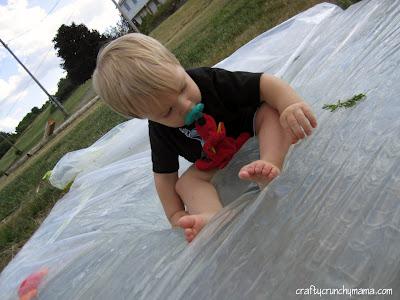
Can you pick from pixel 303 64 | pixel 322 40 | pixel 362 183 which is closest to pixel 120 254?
pixel 362 183

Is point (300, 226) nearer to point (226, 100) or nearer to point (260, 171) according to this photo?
point (260, 171)

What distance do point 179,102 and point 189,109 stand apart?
1.7 inches

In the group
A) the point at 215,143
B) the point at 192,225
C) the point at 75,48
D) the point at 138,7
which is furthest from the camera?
the point at 138,7

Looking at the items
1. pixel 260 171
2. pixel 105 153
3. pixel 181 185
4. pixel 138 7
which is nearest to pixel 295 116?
pixel 260 171

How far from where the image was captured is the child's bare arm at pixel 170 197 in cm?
130

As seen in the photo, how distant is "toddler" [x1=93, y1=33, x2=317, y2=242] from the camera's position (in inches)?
39.5

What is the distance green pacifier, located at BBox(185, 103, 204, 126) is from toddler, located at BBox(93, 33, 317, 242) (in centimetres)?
1

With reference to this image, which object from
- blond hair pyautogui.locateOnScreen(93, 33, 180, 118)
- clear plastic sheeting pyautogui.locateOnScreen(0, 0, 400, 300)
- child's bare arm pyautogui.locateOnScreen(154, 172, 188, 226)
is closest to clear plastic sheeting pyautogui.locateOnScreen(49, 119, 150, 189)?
clear plastic sheeting pyautogui.locateOnScreen(0, 0, 400, 300)

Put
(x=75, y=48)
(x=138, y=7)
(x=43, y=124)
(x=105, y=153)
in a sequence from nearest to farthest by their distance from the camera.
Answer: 1. (x=105, y=153)
2. (x=43, y=124)
3. (x=75, y=48)
4. (x=138, y=7)

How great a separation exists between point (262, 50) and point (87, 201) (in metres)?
1.21

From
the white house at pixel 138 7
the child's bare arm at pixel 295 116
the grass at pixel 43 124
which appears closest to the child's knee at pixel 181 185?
the child's bare arm at pixel 295 116

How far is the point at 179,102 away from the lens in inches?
45.0

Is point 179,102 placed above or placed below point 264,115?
above

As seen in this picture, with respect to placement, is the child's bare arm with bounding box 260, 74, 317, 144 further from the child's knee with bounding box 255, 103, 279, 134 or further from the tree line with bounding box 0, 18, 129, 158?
the tree line with bounding box 0, 18, 129, 158
